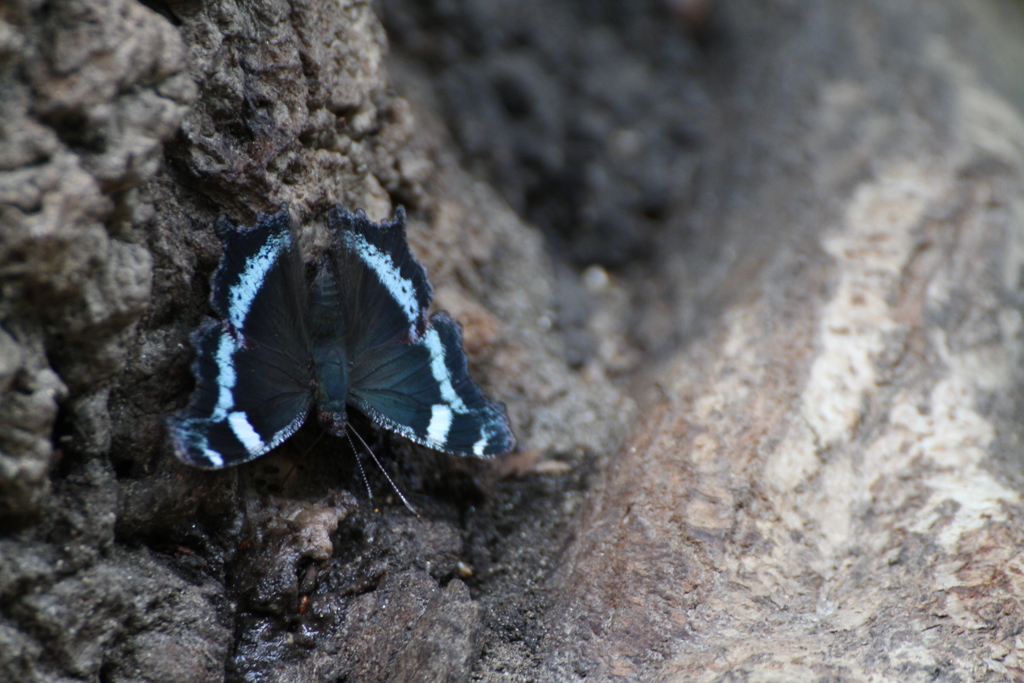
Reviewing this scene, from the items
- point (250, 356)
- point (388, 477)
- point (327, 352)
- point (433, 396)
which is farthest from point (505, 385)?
point (250, 356)

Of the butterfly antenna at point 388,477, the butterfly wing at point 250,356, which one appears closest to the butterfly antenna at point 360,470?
the butterfly antenna at point 388,477

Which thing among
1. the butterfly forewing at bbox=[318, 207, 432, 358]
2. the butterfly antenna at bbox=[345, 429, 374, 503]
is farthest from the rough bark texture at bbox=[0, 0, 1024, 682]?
the butterfly forewing at bbox=[318, 207, 432, 358]

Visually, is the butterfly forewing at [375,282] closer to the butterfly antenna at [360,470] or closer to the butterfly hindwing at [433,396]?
the butterfly hindwing at [433,396]

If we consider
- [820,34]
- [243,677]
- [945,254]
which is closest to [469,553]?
[243,677]

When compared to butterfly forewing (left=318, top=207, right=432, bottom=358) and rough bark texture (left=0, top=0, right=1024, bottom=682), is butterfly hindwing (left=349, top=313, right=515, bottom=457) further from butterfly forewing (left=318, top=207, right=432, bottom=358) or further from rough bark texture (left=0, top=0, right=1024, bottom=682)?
rough bark texture (left=0, top=0, right=1024, bottom=682)

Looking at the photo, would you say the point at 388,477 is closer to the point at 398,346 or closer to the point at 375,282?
the point at 398,346

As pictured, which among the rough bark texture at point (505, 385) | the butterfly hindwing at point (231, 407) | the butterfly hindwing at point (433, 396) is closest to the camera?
the rough bark texture at point (505, 385)

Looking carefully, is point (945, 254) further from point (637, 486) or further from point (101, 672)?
point (101, 672)
